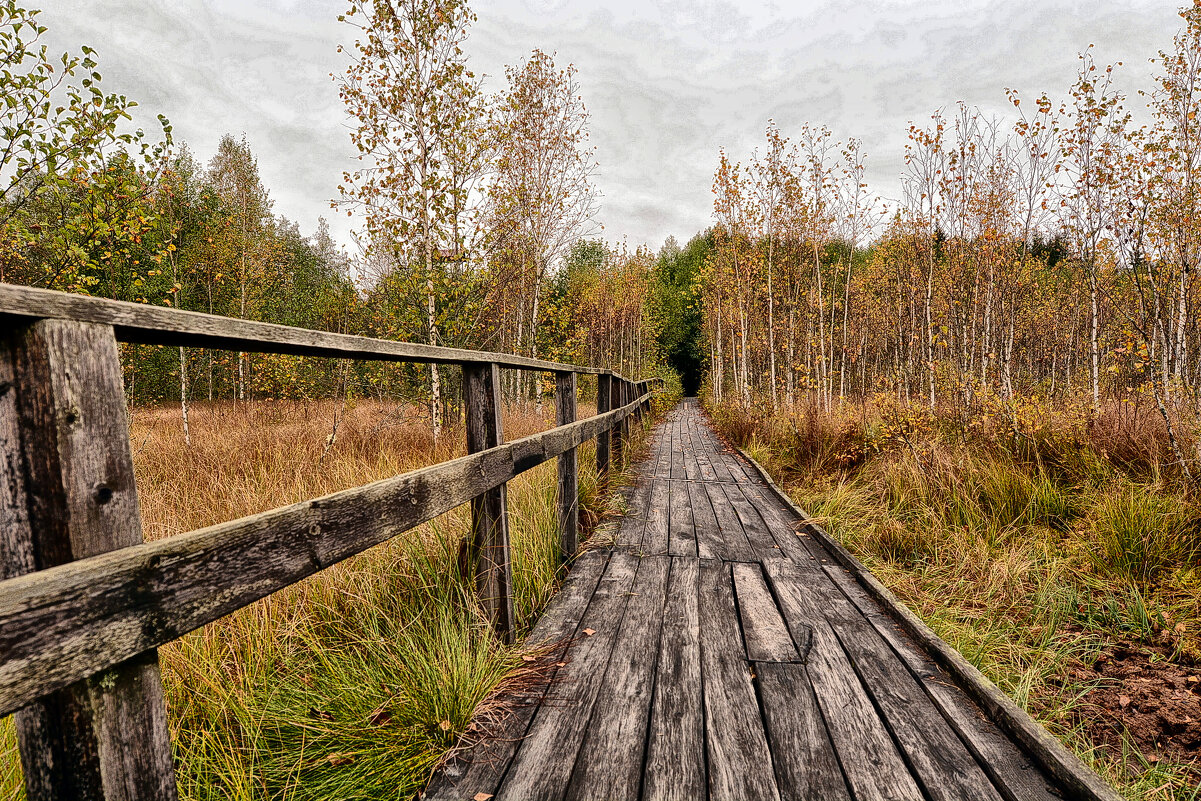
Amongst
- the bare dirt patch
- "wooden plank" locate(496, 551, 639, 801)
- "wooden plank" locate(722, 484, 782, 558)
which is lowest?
the bare dirt patch

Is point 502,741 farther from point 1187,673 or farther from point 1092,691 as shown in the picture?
point 1187,673

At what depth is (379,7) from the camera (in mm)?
7742

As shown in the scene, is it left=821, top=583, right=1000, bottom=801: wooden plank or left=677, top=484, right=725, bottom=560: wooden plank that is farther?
left=677, top=484, right=725, bottom=560: wooden plank

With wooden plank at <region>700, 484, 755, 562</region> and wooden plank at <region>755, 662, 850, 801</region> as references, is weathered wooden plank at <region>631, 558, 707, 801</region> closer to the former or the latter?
wooden plank at <region>755, 662, 850, 801</region>

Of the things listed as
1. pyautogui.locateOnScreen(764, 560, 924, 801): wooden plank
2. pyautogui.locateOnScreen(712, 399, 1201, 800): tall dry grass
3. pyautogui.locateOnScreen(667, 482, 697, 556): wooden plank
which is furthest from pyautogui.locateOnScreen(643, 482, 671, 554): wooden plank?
pyautogui.locateOnScreen(712, 399, 1201, 800): tall dry grass

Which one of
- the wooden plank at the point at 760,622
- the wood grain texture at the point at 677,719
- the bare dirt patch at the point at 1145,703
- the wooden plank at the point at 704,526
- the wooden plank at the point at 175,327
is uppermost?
the wooden plank at the point at 175,327

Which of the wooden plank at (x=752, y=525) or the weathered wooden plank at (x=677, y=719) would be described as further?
the wooden plank at (x=752, y=525)

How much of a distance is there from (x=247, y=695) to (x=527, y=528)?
1.80m

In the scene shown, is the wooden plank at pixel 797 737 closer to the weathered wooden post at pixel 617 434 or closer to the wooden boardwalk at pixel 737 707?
the wooden boardwalk at pixel 737 707

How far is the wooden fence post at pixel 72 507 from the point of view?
763mm

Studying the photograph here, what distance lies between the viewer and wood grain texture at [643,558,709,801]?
168 cm

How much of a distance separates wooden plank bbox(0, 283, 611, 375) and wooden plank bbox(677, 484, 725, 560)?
3031 millimetres

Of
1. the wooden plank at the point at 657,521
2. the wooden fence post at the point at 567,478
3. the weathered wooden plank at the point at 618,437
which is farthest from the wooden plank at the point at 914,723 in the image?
the weathered wooden plank at the point at 618,437

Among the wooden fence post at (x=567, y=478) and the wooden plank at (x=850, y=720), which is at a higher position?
the wooden fence post at (x=567, y=478)
